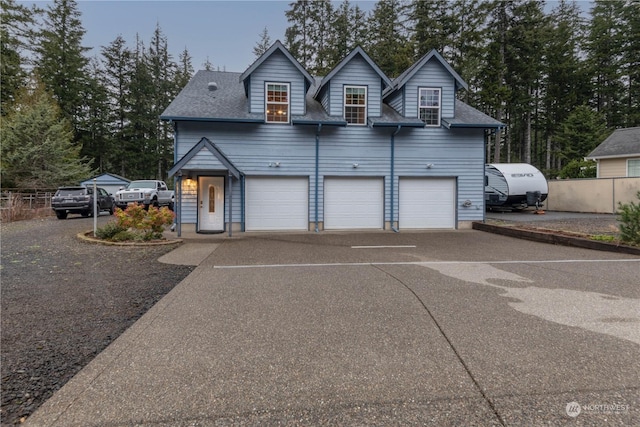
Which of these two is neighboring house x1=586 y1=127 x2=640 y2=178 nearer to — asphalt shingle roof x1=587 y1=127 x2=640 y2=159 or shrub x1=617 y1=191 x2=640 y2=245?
asphalt shingle roof x1=587 y1=127 x2=640 y2=159

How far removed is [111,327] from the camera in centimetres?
369

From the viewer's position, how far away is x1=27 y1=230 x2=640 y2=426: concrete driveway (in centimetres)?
222

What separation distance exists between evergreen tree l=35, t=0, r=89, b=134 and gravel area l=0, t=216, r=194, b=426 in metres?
33.2

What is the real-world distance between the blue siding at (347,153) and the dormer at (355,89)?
0.66m

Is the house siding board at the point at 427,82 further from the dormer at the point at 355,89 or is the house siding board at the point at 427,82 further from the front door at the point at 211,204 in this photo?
the front door at the point at 211,204

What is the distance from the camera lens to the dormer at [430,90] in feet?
43.9

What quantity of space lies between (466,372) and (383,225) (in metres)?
10.9

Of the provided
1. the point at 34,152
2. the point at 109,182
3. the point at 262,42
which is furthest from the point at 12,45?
the point at 262,42

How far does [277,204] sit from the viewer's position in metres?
13.0

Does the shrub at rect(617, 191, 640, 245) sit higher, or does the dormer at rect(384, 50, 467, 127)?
the dormer at rect(384, 50, 467, 127)

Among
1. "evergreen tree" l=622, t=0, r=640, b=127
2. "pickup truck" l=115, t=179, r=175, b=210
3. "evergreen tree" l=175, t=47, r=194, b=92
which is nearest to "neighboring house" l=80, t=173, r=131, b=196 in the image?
"pickup truck" l=115, t=179, r=175, b=210

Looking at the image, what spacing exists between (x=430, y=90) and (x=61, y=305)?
537 inches

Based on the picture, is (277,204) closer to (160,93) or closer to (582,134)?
(582,134)

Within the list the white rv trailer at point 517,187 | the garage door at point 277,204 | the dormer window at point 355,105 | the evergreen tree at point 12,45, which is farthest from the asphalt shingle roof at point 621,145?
the evergreen tree at point 12,45
